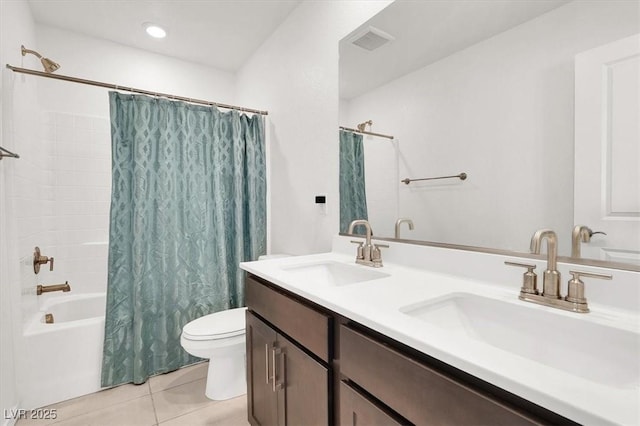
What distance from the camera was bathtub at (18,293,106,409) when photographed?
5.59 ft

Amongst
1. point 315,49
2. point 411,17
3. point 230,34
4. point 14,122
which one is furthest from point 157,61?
point 411,17

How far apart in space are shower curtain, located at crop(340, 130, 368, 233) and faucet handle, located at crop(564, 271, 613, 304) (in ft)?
3.10

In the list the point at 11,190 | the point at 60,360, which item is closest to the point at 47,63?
the point at 11,190

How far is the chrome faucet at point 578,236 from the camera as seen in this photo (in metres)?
0.84

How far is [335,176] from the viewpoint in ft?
5.81

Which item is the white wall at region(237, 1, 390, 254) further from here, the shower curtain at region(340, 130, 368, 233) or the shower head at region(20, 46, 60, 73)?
the shower head at region(20, 46, 60, 73)

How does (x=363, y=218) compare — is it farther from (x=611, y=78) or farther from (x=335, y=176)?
(x=611, y=78)

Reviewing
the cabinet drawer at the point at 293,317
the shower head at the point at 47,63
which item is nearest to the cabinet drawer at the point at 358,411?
the cabinet drawer at the point at 293,317

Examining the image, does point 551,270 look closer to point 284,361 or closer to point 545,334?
point 545,334

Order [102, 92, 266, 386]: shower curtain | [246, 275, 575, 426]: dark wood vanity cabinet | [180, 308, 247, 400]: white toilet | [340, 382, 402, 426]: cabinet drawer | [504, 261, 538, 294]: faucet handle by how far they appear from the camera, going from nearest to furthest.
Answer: [246, 275, 575, 426]: dark wood vanity cabinet → [340, 382, 402, 426]: cabinet drawer → [504, 261, 538, 294]: faucet handle → [180, 308, 247, 400]: white toilet → [102, 92, 266, 386]: shower curtain

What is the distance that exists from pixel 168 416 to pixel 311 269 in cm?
118

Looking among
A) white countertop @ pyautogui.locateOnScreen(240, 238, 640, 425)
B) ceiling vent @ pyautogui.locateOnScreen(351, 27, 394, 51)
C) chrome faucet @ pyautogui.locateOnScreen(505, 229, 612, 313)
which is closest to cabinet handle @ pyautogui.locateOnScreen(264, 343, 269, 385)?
white countertop @ pyautogui.locateOnScreen(240, 238, 640, 425)

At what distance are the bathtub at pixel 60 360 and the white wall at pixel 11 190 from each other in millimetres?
68

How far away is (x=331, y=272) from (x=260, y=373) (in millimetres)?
553
